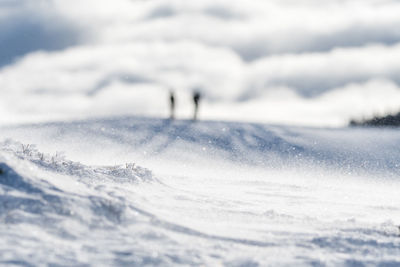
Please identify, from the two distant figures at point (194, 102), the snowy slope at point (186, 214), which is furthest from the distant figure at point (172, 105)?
the snowy slope at point (186, 214)

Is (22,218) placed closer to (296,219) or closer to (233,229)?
(233,229)

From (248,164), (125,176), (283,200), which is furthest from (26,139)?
(283,200)

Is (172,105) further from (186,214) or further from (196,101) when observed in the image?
(186,214)

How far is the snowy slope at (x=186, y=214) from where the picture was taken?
17.4 ft

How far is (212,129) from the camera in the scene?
70.4 ft

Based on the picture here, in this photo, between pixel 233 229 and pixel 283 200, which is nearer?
pixel 233 229

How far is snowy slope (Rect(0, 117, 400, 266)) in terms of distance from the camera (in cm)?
531

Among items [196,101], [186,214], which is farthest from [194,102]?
[186,214]

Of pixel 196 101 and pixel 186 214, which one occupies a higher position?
pixel 196 101

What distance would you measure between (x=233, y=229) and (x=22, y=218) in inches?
102

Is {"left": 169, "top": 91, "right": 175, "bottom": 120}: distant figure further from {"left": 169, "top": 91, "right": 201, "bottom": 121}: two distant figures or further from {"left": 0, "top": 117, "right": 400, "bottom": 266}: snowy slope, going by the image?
{"left": 0, "top": 117, "right": 400, "bottom": 266}: snowy slope

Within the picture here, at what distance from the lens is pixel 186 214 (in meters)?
7.16

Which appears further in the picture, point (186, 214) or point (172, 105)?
point (172, 105)

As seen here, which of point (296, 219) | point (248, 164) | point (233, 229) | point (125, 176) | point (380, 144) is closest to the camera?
point (233, 229)
